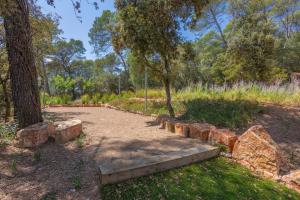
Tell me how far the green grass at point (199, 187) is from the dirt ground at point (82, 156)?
0.37 metres

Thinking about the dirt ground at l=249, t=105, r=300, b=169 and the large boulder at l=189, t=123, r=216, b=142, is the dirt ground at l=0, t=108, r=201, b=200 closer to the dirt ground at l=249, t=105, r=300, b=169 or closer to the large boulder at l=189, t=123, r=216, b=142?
the large boulder at l=189, t=123, r=216, b=142

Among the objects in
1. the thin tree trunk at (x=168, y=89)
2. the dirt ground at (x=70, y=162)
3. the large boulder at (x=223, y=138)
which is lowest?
the dirt ground at (x=70, y=162)

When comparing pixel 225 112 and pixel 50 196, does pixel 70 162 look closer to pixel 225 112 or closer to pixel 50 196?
pixel 50 196

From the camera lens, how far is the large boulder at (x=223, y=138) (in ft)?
12.3

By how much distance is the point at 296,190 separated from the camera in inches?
115

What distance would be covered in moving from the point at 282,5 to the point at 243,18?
468 inches

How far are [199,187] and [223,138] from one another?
4.37 ft

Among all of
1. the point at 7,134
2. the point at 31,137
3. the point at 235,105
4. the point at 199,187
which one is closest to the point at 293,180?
the point at 199,187

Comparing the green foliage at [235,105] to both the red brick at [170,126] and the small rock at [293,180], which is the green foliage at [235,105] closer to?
the red brick at [170,126]

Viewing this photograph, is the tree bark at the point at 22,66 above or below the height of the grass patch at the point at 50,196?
above

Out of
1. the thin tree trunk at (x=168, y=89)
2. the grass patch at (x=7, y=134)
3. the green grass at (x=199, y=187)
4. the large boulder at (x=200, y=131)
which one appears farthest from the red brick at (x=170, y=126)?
the grass patch at (x=7, y=134)

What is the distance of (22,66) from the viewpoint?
4.15m

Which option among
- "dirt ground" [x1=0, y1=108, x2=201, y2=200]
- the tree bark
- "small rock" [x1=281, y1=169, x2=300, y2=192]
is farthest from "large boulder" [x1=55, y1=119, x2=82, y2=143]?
"small rock" [x1=281, y1=169, x2=300, y2=192]

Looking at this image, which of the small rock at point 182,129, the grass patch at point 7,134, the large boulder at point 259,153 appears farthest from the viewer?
the small rock at point 182,129
